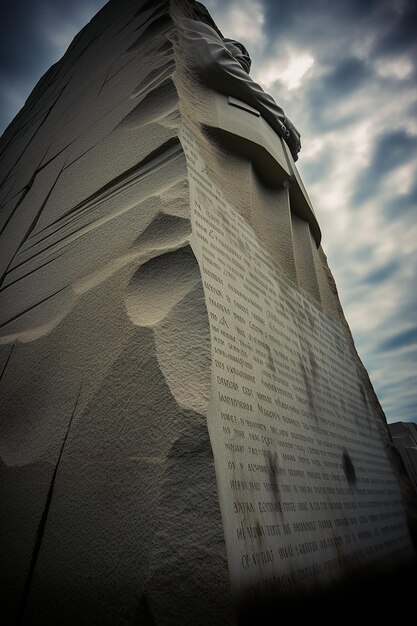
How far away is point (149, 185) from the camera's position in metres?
1.59

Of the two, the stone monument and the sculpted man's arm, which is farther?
the sculpted man's arm

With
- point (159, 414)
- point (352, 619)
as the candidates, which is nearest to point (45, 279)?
point (159, 414)

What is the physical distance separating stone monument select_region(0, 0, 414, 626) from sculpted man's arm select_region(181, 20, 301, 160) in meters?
0.02

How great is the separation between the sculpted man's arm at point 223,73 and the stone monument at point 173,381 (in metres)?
0.02

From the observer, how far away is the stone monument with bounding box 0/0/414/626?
2.88ft

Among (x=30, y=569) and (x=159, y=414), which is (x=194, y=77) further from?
(x=30, y=569)

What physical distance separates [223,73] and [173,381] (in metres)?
2.36

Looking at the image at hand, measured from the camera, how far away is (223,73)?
95.6 inches

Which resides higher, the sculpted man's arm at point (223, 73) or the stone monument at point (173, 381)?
the sculpted man's arm at point (223, 73)

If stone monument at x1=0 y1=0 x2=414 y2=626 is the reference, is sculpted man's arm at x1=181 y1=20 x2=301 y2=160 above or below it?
above

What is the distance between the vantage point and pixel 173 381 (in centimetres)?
103

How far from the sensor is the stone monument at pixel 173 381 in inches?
34.6

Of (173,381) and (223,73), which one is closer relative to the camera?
(173,381)

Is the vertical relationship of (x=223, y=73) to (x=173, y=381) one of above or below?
above
